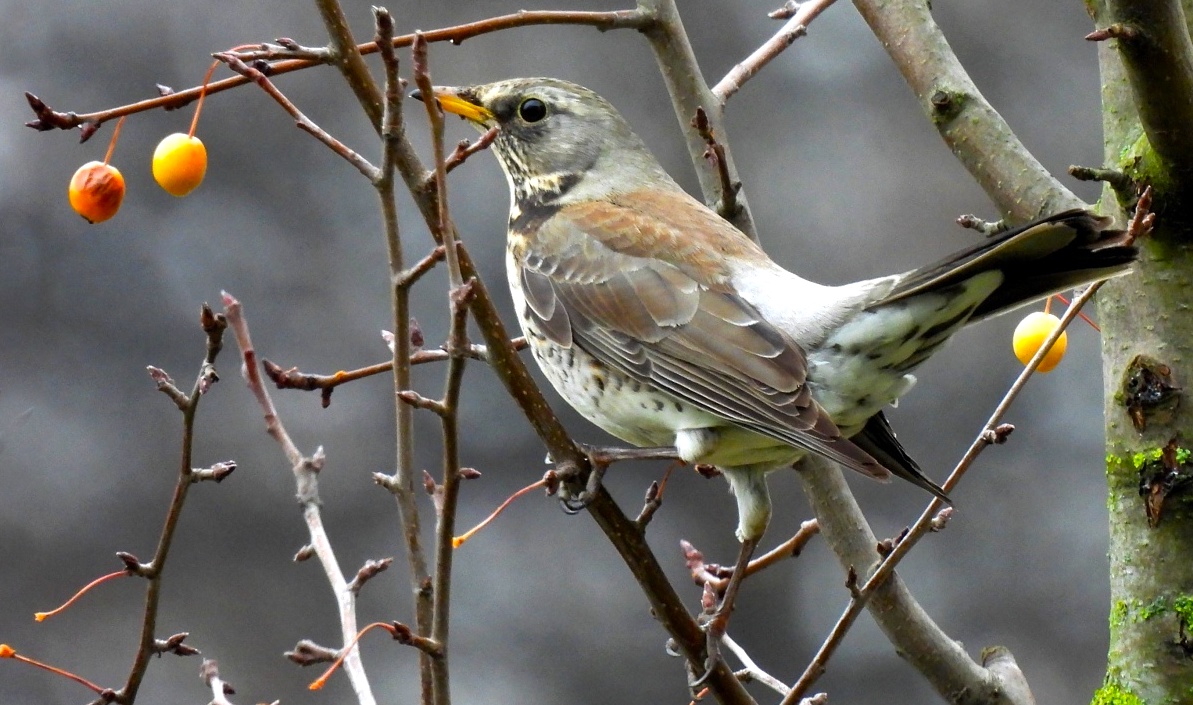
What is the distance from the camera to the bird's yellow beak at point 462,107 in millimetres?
2994

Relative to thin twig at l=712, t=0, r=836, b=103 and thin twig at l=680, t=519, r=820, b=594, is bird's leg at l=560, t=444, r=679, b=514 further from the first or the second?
thin twig at l=712, t=0, r=836, b=103

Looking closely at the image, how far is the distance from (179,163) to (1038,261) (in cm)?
152

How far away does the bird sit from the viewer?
2266 millimetres

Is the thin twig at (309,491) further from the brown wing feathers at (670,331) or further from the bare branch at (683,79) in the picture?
the bare branch at (683,79)

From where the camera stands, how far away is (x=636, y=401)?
2689 millimetres

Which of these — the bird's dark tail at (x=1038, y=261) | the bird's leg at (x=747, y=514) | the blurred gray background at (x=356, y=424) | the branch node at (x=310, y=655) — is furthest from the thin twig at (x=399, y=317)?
the blurred gray background at (x=356, y=424)

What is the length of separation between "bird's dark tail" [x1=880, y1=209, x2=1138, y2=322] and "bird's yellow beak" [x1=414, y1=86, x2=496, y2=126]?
1.16 meters

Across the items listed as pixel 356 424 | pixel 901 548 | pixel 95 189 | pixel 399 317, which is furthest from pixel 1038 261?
pixel 356 424

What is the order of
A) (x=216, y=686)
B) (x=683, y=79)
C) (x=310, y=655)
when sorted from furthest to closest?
(x=683, y=79) < (x=216, y=686) < (x=310, y=655)

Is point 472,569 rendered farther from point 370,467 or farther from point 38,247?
point 38,247

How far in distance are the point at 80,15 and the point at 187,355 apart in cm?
189

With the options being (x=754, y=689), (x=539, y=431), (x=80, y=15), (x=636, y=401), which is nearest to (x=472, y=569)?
(x=754, y=689)

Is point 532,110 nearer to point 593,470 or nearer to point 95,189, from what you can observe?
point 95,189

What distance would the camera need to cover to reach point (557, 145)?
127 inches
